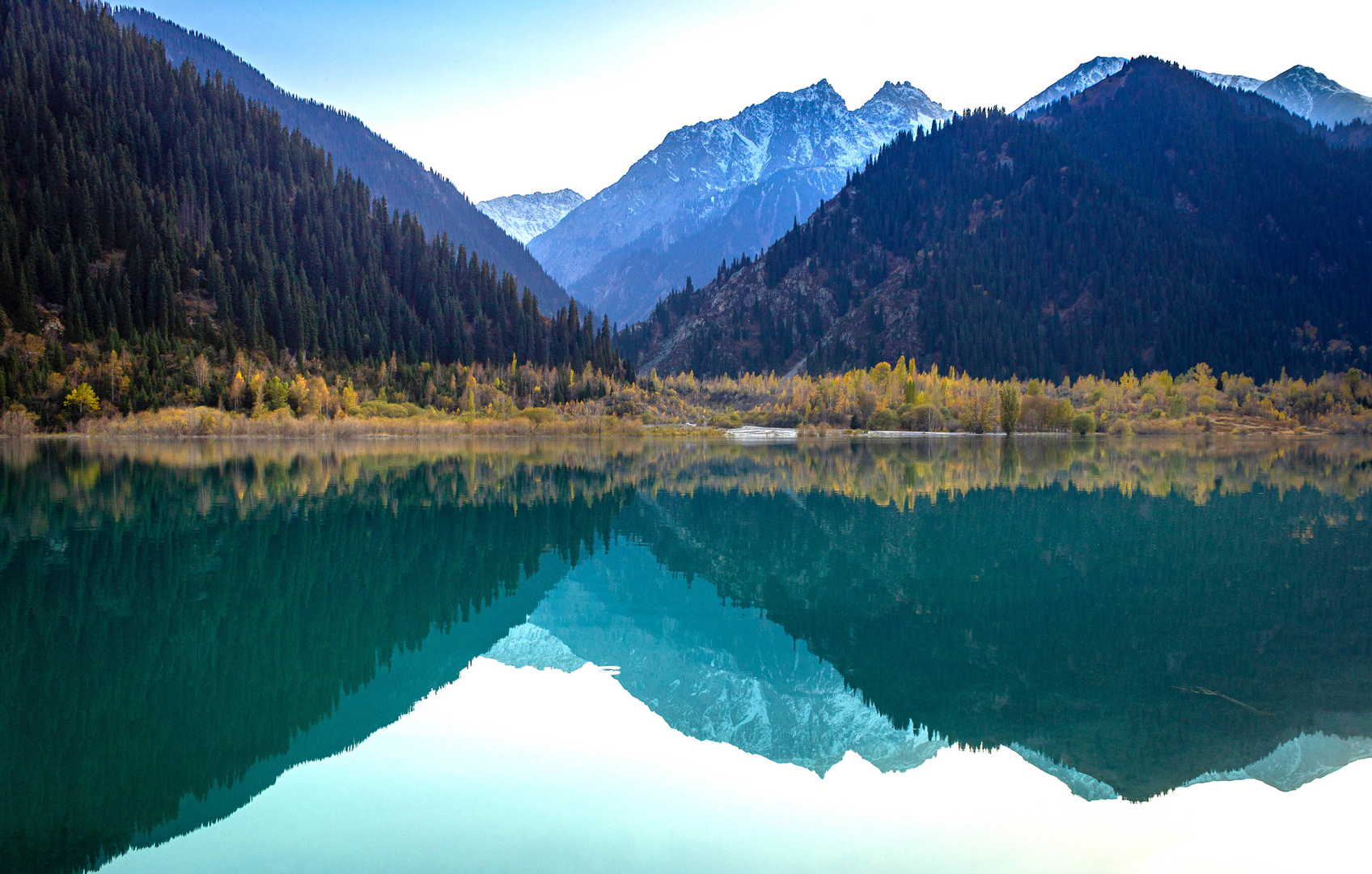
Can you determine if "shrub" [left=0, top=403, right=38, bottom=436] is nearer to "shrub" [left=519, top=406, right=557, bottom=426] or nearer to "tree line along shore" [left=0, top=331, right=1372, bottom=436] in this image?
"tree line along shore" [left=0, top=331, right=1372, bottom=436]

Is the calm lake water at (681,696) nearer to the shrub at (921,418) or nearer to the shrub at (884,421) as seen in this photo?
the shrub at (884,421)

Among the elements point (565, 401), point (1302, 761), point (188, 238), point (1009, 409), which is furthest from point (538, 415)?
point (1302, 761)

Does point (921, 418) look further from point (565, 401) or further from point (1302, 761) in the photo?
point (1302, 761)

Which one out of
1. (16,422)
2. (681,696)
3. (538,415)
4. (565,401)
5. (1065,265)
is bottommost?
(681,696)

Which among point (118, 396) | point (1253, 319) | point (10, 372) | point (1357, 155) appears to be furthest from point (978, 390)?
point (1357, 155)

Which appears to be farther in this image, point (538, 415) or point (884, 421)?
point (884, 421)

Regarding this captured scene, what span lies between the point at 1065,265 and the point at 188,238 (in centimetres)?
15175

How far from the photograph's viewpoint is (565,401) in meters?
106

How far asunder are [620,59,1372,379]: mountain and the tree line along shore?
40.3 feet

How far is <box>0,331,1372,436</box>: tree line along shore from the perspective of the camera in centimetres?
7075

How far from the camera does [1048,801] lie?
278 inches

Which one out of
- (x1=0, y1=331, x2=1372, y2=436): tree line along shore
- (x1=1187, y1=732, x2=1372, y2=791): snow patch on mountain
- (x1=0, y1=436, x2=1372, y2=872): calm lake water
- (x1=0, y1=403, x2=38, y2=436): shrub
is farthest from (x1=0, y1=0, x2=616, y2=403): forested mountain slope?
(x1=1187, y1=732, x2=1372, y2=791): snow patch on mountain

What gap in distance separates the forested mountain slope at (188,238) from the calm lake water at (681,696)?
70228 millimetres

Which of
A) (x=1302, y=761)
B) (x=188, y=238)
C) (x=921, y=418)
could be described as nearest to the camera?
(x=1302, y=761)
